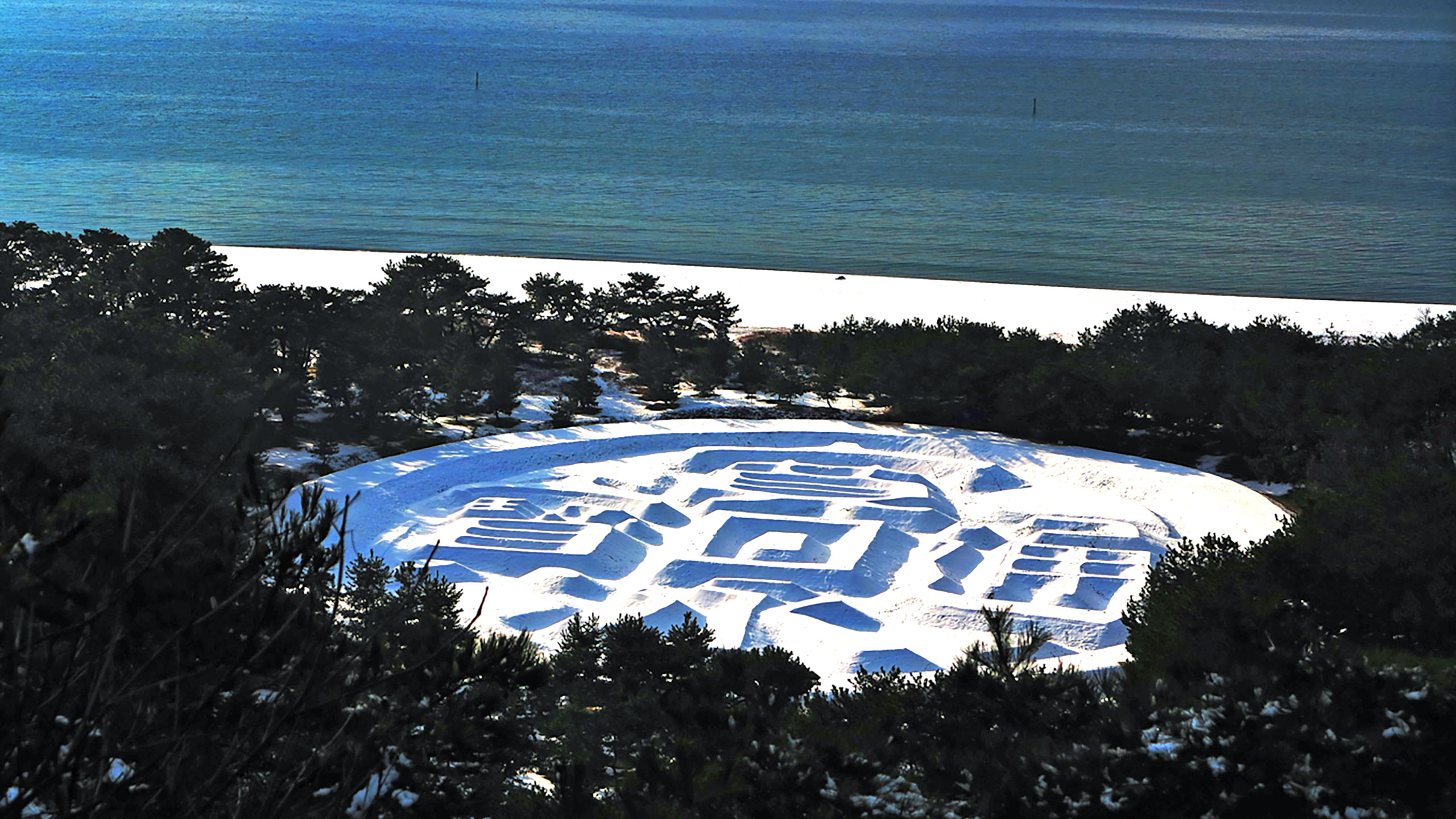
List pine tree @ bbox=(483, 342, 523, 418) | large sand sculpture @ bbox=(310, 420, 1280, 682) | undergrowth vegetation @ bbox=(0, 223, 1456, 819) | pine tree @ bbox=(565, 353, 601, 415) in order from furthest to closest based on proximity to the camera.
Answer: pine tree @ bbox=(565, 353, 601, 415) < pine tree @ bbox=(483, 342, 523, 418) < large sand sculpture @ bbox=(310, 420, 1280, 682) < undergrowth vegetation @ bbox=(0, 223, 1456, 819)

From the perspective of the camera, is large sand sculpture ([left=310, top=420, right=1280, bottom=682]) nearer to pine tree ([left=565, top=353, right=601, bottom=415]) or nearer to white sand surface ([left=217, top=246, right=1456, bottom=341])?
pine tree ([left=565, top=353, right=601, bottom=415])

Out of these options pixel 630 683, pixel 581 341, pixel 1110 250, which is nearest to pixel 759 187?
pixel 1110 250

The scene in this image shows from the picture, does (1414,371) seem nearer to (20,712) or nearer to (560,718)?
(560,718)

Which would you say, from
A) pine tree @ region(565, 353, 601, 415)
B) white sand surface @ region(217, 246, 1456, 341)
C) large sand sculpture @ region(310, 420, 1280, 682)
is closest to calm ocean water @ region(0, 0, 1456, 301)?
white sand surface @ region(217, 246, 1456, 341)

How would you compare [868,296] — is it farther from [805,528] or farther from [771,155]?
[771,155]

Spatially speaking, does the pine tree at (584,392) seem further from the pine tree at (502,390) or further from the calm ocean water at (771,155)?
the calm ocean water at (771,155)
